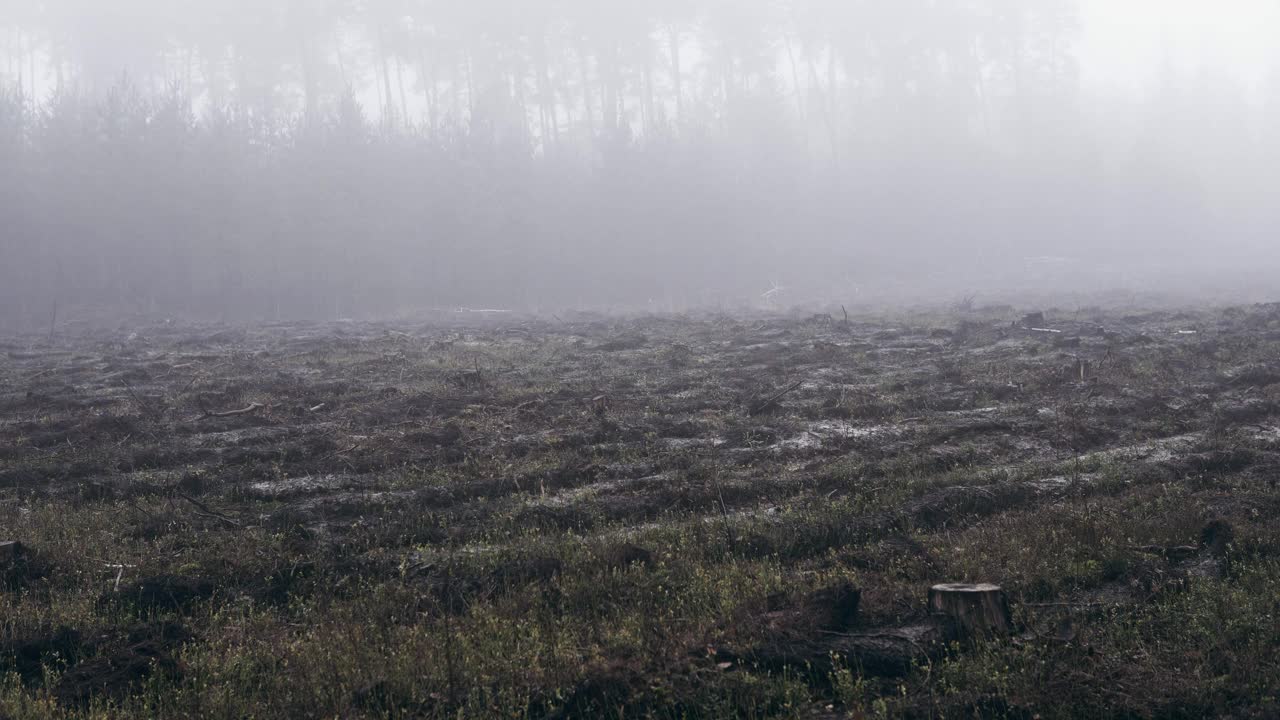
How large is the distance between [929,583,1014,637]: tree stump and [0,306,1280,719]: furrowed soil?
192 millimetres

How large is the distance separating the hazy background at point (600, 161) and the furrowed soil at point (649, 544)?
28.7 metres

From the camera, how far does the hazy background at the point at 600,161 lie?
143 feet

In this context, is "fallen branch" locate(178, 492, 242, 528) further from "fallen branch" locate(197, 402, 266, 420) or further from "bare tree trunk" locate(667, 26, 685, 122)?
"bare tree trunk" locate(667, 26, 685, 122)

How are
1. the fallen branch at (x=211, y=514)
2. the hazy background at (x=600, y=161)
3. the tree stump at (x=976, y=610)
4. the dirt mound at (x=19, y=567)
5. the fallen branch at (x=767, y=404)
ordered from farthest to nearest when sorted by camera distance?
the hazy background at (x=600, y=161) < the fallen branch at (x=767, y=404) < the fallen branch at (x=211, y=514) < the dirt mound at (x=19, y=567) < the tree stump at (x=976, y=610)

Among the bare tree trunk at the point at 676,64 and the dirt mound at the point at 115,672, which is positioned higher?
the bare tree trunk at the point at 676,64

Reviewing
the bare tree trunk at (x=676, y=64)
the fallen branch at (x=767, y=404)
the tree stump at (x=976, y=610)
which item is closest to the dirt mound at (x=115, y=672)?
the tree stump at (x=976, y=610)

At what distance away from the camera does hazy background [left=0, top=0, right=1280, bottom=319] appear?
143 feet

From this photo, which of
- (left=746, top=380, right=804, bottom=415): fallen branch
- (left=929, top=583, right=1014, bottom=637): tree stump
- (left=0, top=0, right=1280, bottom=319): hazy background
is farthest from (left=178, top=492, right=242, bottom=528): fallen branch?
(left=0, top=0, right=1280, bottom=319): hazy background

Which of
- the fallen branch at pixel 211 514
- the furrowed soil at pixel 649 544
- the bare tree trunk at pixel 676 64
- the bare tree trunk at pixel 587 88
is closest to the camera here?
the furrowed soil at pixel 649 544

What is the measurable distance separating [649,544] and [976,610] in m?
3.35

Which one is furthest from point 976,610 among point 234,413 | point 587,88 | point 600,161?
point 587,88

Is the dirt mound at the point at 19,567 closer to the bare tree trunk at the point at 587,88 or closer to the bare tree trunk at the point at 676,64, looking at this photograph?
the bare tree trunk at the point at 587,88

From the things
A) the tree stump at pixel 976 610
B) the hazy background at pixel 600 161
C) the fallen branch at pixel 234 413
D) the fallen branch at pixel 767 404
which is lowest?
the tree stump at pixel 976 610

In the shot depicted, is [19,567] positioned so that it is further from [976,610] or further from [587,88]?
[587,88]
